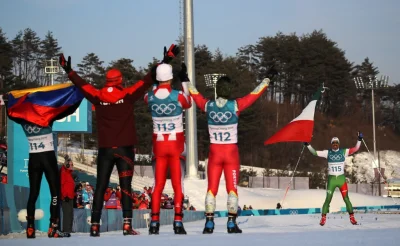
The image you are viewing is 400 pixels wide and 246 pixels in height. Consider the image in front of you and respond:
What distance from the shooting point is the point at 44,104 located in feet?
43.0

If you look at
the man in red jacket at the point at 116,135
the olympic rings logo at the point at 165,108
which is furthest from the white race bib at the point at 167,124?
the man in red jacket at the point at 116,135

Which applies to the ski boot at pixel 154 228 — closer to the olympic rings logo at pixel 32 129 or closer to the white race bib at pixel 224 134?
the white race bib at pixel 224 134

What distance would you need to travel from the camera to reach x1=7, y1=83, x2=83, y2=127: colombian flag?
13086mm

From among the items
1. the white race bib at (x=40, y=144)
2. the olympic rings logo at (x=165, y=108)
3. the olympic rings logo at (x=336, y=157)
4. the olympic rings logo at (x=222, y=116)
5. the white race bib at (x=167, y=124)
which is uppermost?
the olympic rings logo at (x=165, y=108)

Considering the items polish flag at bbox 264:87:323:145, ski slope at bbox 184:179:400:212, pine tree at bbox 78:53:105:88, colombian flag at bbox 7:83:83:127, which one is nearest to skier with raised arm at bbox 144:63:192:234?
colombian flag at bbox 7:83:83:127

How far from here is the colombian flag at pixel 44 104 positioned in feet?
42.9

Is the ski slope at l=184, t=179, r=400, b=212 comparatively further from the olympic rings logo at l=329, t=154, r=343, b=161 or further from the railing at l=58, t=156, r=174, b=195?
the olympic rings logo at l=329, t=154, r=343, b=161

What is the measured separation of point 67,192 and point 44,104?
13.4ft

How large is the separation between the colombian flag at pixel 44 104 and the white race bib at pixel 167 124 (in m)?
1.73

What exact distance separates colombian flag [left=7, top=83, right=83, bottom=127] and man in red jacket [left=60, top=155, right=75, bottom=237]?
9.23ft

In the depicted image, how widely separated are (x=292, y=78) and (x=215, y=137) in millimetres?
96401

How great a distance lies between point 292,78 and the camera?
108250 mm

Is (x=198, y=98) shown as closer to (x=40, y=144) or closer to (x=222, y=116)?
(x=222, y=116)

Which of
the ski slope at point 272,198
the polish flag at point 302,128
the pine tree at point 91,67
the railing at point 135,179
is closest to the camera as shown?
the polish flag at point 302,128
